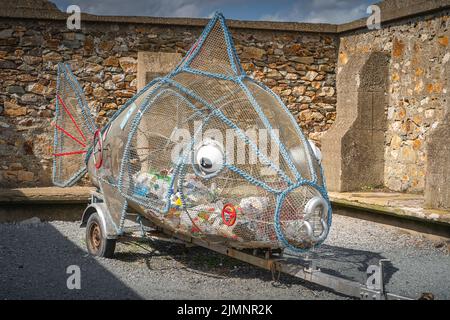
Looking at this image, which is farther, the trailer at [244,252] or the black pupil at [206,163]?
the black pupil at [206,163]

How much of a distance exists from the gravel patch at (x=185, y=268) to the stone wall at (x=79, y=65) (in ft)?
6.91

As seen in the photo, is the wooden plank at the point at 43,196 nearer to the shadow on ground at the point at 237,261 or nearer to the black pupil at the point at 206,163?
the shadow on ground at the point at 237,261

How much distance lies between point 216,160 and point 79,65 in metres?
5.88

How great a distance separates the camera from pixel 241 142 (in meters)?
5.55

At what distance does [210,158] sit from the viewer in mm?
5312

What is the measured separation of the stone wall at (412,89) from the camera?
9.13 meters

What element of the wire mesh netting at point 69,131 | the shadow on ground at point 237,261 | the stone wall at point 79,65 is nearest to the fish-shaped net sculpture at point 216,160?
the shadow on ground at point 237,261

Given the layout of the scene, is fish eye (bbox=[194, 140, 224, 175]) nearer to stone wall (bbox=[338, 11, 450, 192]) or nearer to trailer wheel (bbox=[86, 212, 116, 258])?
trailer wheel (bbox=[86, 212, 116, 258])

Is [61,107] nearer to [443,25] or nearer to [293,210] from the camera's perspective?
[293,210]

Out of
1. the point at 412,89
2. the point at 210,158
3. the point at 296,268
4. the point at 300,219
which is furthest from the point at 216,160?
the point at 412,89

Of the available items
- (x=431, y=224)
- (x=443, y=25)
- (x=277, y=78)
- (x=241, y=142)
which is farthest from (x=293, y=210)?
(x=277, y=78)

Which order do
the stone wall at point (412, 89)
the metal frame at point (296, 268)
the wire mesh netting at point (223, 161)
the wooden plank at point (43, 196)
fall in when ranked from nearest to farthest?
1. the metal frame at point (296, 268)
2. the wire mesh netting at point (223, 161)
3. the wooden plank at point (43, 196)
4. the stone wall at point (412, 89)

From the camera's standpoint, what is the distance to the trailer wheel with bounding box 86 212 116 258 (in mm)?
6527

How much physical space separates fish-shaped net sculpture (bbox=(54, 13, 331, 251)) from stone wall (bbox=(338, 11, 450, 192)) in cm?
410
